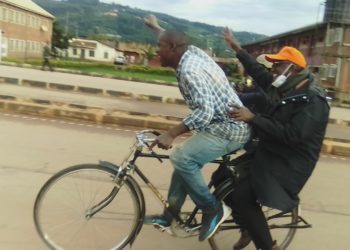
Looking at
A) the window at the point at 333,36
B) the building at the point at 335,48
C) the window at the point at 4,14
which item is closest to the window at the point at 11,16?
the window at the point at 4,14

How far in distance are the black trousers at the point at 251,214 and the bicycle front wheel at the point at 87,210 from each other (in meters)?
0.81

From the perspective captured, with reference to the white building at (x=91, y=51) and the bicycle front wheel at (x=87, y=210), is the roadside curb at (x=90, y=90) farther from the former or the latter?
the white building at (x=91, y=51)

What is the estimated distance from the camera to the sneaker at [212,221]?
4214 mm

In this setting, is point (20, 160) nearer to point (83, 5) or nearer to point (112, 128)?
point (112, 128)

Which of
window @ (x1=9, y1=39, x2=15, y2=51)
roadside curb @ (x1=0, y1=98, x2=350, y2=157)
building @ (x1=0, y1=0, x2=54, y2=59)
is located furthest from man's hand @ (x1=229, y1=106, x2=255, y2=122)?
window @ (x1=9, y1=39, x2=15, y2=51)

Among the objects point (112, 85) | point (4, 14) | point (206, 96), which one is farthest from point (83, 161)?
point (4, 14)

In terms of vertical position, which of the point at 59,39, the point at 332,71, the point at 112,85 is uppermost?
the point at 59,39

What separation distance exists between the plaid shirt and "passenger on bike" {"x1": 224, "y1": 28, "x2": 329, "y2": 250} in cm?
13

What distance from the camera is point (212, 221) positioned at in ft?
13.9

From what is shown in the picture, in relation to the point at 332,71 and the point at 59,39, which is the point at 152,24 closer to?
the point at 332,71

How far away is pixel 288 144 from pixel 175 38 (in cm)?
116

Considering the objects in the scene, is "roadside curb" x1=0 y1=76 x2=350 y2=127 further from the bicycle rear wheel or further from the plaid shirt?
the plaid shirt

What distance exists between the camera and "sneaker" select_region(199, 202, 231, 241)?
4214 millimetres

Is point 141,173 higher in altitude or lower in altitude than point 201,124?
lower
